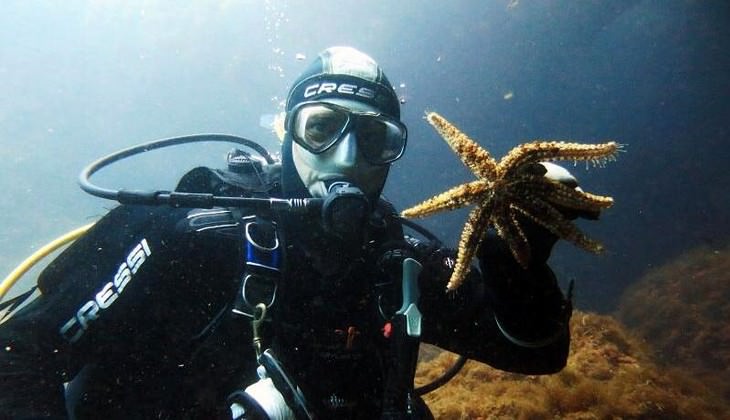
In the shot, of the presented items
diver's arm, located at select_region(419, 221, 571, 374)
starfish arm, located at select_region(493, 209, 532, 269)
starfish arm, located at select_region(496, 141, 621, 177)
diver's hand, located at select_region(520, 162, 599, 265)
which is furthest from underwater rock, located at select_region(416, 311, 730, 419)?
starfish arm, located at select_region(496, 141, 621, 177)

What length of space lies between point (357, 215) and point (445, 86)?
1321 inches

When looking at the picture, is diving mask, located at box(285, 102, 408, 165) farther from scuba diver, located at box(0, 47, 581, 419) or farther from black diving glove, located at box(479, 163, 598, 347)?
black diving glove, located at box(479, 163, 598, 347)

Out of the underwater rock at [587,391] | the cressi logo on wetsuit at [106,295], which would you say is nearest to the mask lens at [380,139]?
the cressi logo on wetsuit at [106,295]

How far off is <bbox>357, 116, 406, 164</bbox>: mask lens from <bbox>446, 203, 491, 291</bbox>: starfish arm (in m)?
1.37

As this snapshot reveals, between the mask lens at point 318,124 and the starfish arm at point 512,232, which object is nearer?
the starfish arm at point 512,232

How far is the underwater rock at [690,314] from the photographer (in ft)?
44.3

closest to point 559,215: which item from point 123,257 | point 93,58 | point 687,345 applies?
point 123,257

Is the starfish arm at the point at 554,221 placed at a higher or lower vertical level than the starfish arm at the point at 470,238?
higher

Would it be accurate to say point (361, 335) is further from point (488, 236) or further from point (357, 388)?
point (488, 236)

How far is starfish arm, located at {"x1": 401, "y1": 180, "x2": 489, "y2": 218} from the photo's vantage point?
2.22 meters

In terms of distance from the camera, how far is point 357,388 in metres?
2.82

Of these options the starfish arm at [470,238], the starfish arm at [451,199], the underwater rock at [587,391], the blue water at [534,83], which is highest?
the blue water at [534,83]

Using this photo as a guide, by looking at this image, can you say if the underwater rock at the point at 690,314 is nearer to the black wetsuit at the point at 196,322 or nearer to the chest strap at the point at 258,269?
the black wetsuit at the point at 196,322

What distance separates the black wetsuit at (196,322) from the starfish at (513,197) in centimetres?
36
